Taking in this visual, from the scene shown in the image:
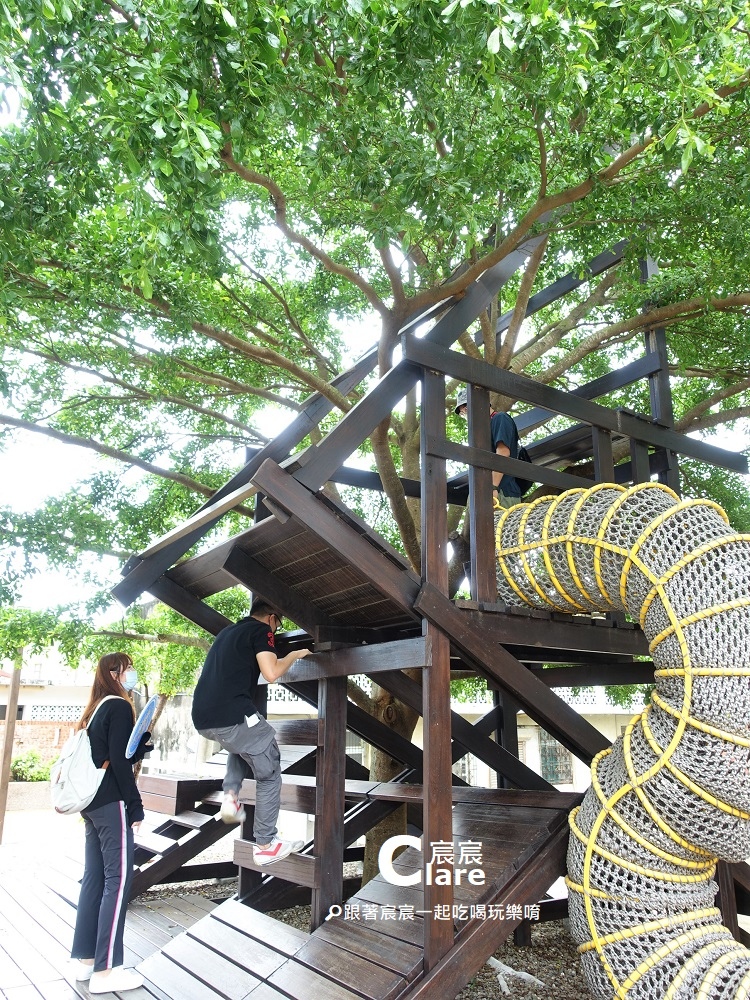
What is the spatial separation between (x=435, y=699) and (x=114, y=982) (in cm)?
248

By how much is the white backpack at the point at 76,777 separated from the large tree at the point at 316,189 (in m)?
2.59

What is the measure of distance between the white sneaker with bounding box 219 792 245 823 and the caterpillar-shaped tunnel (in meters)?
2.22

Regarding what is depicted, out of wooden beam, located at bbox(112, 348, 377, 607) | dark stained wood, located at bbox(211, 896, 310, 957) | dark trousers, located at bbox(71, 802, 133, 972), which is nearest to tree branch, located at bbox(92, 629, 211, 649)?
wooden beam, located at bbox(112, 348, 377, 607)

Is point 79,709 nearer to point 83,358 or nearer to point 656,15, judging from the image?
point 83,358

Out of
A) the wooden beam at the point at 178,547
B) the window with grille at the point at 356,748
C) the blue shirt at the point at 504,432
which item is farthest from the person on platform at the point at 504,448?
the window with grille at the point at 356,748

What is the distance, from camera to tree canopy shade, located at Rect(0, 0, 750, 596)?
343 centimetres

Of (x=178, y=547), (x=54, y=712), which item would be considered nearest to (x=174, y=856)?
(x=178, y=547)

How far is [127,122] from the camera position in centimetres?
321

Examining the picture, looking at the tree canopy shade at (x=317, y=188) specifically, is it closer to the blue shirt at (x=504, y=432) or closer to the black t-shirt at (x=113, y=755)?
the blue shirt at (x=504, y=432)

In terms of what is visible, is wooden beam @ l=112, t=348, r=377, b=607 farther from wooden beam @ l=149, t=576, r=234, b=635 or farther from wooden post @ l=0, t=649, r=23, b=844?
wooden post @ l=0, t=649, r=23, b=844

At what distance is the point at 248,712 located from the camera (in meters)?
4.84

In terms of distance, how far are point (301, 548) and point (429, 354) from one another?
4.39 ft

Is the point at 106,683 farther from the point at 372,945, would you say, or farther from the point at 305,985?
the point at 372,945

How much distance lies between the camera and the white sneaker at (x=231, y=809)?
5148 millimetres
